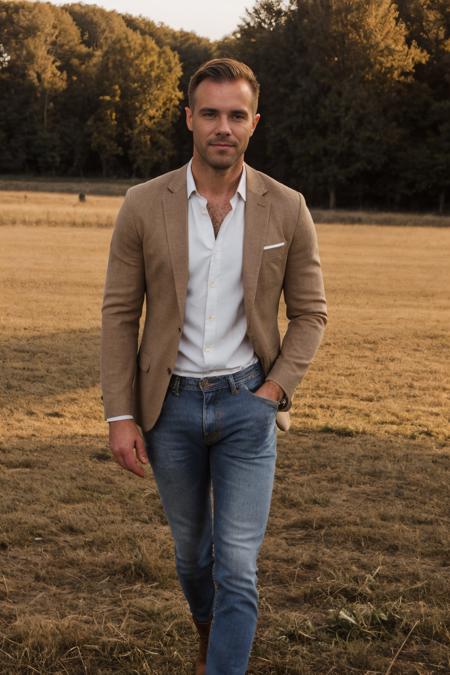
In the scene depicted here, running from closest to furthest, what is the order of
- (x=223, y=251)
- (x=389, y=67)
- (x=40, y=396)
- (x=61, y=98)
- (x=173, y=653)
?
(x=223, y=251) → (x=173, y=653) → (x=40, y=396) → (x=389, y=67) → (x=61, y=98)

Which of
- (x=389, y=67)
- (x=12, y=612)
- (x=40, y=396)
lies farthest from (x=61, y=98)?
(x=12, y=612)

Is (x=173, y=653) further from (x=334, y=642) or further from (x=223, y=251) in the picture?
(x=223, y=251)

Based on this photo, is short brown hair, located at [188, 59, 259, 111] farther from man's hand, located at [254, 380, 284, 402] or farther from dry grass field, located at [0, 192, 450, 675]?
dry grass field, located at [0, 192, 450, 675]

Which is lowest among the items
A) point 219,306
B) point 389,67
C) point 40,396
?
point 40,396

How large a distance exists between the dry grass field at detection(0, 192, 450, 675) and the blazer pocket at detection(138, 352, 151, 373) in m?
1.21

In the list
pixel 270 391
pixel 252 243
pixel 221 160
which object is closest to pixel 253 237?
pixel 252 243

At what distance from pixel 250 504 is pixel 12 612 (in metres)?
1.66

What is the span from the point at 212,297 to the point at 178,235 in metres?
0.23

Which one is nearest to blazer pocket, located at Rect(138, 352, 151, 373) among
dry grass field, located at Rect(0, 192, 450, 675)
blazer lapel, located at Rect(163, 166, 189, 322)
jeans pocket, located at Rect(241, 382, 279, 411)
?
blazer lapel, located at Rect(163, 166, 189, 322)

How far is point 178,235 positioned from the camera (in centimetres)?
291

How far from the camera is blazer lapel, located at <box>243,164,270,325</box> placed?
2928 millimetres

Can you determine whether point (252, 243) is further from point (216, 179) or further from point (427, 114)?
point (427, 114)

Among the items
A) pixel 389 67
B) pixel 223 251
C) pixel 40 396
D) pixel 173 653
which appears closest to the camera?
pixel 223 251

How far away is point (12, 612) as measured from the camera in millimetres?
4066
